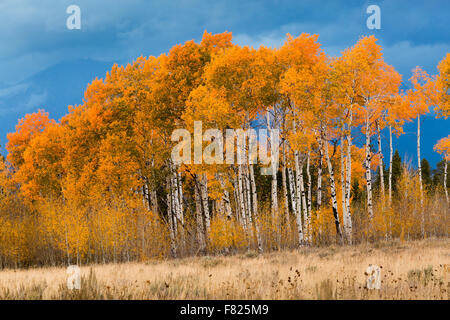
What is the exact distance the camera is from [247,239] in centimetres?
2259

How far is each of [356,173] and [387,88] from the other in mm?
13492

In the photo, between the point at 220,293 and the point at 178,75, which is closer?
the point at 220,293

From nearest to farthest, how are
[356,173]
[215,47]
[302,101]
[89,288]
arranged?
[89,288], [302,101], [215,47], [356,173]

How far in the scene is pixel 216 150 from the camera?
21359mm

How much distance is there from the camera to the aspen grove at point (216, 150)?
72.5 feet

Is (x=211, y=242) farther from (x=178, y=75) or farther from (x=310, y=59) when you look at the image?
(x=310, y=59)

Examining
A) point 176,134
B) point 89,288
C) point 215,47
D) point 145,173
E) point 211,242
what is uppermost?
point 215,47

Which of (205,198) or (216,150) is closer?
(216,150)

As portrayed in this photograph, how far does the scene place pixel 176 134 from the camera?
2320 cm

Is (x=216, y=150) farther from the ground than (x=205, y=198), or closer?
farther from the ground

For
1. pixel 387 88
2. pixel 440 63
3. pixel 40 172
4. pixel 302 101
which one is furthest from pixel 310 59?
pixel 40 172

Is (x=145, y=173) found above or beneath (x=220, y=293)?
above

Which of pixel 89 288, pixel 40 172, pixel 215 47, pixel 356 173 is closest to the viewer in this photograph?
pixel 89 288

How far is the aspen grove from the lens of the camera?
22.1 meters
